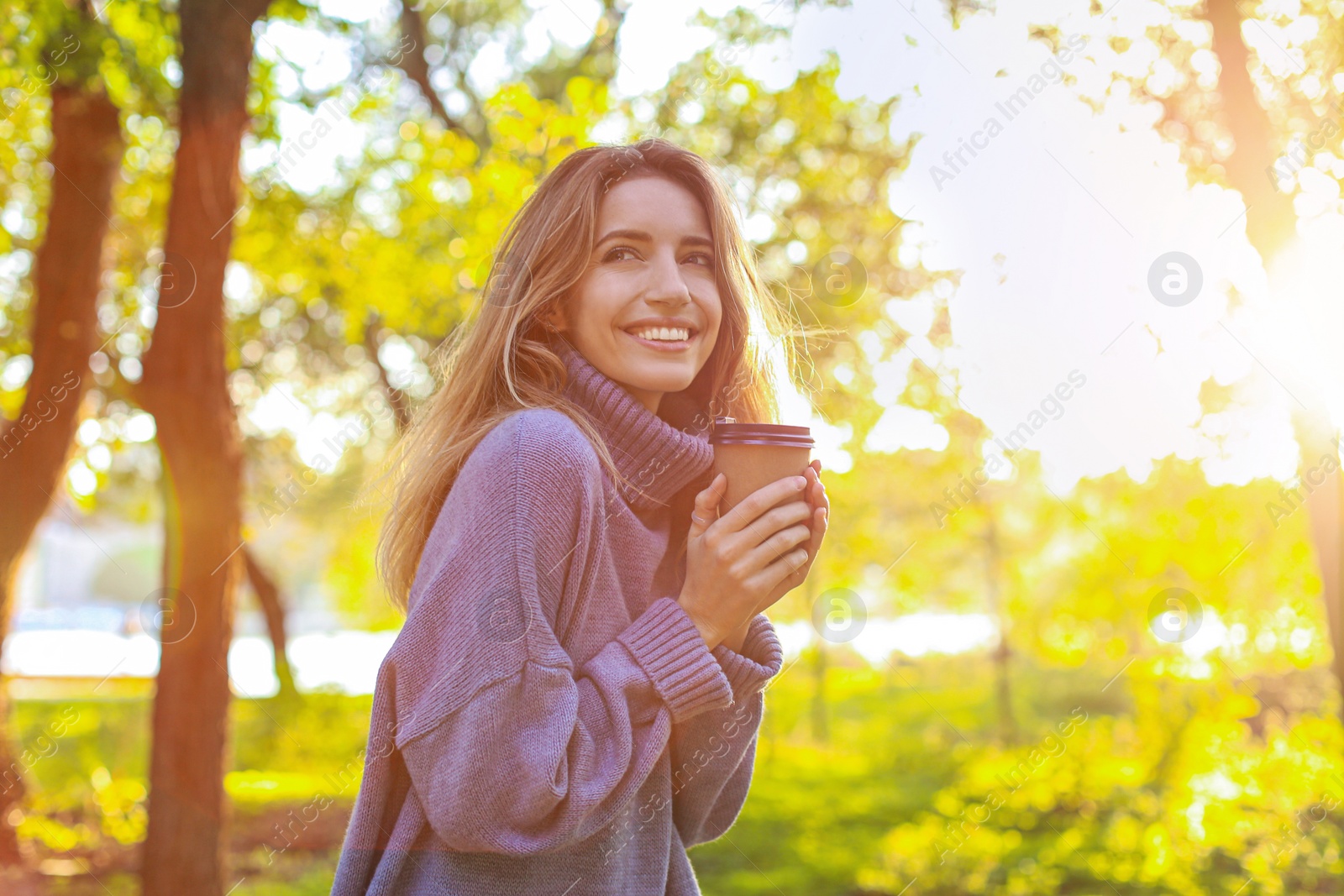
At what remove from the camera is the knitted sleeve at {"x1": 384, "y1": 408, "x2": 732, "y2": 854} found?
121 cm

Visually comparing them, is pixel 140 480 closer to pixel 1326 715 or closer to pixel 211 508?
pixel 211 508

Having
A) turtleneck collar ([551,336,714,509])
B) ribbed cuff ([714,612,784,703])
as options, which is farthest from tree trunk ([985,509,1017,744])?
turtleneck collar ([551,336,714,509])

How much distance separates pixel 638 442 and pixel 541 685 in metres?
0.44

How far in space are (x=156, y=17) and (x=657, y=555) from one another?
15.4ft

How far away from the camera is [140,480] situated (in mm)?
12852

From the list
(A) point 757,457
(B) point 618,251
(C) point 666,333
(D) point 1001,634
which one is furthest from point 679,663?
(D) point 1001,634

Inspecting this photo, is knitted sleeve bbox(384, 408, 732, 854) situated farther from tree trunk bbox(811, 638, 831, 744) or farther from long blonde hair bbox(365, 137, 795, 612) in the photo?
tree trunk bbox(811, 638, 831, 744)

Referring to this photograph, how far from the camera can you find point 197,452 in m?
4.84

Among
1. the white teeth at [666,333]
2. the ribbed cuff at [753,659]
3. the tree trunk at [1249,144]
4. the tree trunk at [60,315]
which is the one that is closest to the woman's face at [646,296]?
the white teeth at [666,333]

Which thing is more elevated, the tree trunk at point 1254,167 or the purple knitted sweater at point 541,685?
the tree trunk at point 1254,167

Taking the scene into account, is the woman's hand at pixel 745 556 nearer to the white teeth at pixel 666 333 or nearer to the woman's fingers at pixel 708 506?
the woman's fingers at pixel 708 506

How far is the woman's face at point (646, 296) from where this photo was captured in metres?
1.58

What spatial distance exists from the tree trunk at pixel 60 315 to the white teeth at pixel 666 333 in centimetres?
531

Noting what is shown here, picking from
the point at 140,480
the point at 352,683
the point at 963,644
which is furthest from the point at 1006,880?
the point at 140,480
